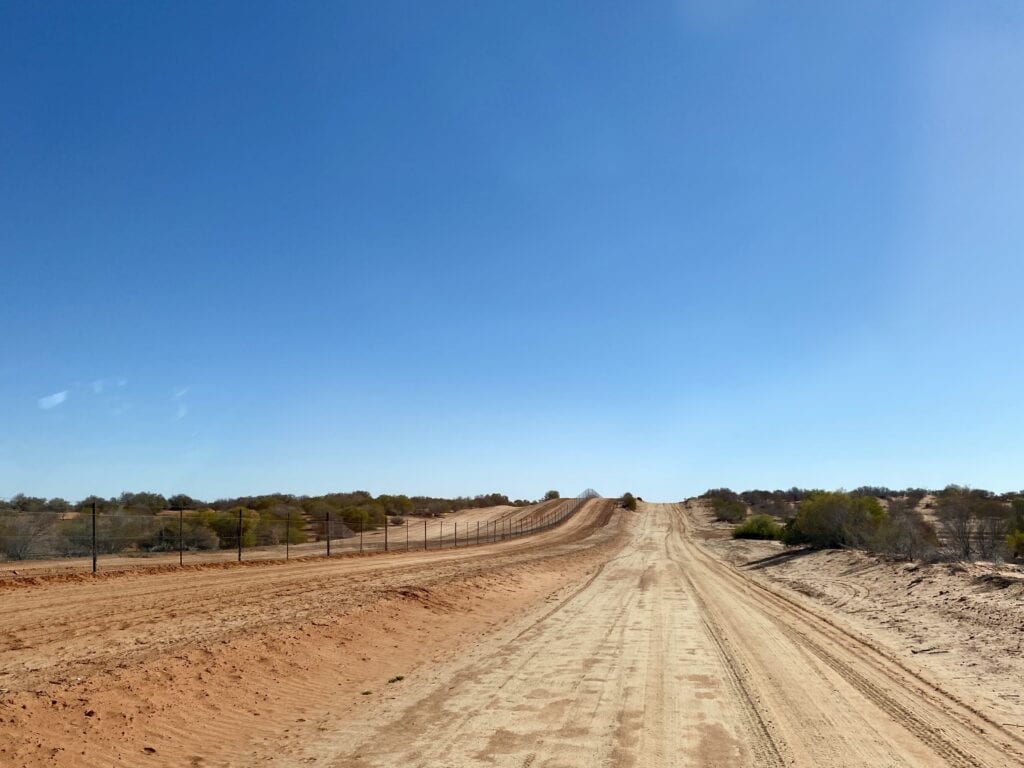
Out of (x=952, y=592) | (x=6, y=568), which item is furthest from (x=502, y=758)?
(x=6, y=568)

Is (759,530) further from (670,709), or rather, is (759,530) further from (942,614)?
(670,709)

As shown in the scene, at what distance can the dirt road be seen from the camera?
809 centimetres

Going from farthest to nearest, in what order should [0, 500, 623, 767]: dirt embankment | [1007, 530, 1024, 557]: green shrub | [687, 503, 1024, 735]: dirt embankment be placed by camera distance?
1. [1007, 530, 1024, 557]: green shrub
2. [687, 503, 1024, 735]: dirt embankment
3. [0, 500, 623, 767]: dirt embankment

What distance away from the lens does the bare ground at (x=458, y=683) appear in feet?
27.2

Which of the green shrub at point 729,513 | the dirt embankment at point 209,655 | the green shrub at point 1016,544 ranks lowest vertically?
the green shrub at point 729,513

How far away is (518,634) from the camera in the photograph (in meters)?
17.0

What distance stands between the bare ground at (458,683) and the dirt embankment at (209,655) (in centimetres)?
5

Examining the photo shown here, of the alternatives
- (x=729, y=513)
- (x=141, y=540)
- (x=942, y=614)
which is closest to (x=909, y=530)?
(x=942, y=614)

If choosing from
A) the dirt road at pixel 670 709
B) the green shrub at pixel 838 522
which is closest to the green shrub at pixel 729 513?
the green shrub at pixel 838 522

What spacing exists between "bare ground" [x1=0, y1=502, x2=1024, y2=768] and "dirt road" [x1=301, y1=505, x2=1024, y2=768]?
1.7 inches

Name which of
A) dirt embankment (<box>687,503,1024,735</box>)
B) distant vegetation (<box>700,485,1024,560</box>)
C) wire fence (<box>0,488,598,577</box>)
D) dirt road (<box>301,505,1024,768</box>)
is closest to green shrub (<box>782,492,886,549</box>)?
distant vegetation (<box>700,485,1024,560</box>)

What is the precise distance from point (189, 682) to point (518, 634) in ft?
26.1

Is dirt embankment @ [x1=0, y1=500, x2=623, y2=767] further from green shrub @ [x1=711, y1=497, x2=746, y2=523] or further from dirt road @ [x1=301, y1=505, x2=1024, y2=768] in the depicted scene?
green shrub @ [x1=711, y1=497, x2=746, y2=523]

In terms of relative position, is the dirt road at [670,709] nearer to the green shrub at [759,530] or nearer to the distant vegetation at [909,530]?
the distant vegetation at [909,530]
